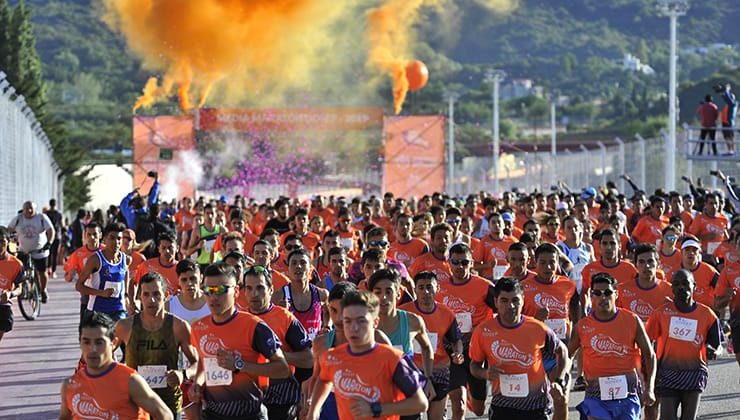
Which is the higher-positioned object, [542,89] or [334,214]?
[542,89]

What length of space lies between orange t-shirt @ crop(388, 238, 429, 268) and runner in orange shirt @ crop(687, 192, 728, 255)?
5428mm

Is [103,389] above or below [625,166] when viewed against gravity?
below

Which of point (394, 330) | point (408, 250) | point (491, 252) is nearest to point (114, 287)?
point (408, 250)

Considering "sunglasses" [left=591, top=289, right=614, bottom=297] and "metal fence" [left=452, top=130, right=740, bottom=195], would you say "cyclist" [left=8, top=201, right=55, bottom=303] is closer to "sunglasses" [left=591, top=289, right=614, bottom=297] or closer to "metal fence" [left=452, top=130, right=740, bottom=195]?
"sunglasses" [left=591, top=289, right=614, bottom=297]

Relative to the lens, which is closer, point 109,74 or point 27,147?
point 27,147

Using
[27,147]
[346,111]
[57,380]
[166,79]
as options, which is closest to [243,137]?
[346,111]

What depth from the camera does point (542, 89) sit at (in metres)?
176

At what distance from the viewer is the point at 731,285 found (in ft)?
42.3

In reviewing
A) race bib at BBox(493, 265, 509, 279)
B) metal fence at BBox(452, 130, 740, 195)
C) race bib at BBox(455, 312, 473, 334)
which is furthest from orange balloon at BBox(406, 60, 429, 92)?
race bib at BBox(455, 312, 473, 334)

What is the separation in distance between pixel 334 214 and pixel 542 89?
504 feet

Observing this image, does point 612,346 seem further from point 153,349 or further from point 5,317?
point 5,317

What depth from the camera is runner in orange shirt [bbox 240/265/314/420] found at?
29.5ft

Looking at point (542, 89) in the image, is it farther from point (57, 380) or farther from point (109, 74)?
point (57, 380)

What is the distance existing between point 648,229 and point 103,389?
12.3 m
